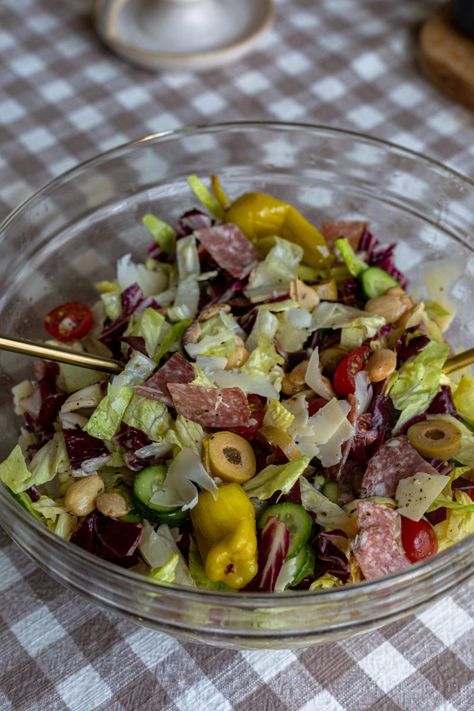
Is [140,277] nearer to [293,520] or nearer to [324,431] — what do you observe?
[324,431]

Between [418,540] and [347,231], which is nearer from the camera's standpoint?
[418,540]

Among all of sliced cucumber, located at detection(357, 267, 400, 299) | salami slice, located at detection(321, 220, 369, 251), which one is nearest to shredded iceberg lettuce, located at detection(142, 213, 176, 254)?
salami slice, located at detection(321, 220, 369, 251)

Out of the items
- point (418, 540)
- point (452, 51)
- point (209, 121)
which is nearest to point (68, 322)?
point (418, 540)

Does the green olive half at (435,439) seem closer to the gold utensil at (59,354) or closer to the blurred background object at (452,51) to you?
the gold utensil at (59,354)

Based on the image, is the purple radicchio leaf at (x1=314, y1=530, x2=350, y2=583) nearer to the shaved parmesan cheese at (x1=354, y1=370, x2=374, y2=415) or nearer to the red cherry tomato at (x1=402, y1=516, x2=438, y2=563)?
the red cherry tomato at (x1=402, y1=516, x2=438, y2=563)

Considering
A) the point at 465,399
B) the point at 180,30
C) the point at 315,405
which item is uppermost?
the point at 180,30

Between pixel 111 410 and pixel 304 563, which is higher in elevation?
pixel 111 410

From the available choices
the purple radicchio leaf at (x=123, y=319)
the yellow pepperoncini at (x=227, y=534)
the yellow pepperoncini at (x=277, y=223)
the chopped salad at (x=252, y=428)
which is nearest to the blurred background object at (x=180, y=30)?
the yellow pepperoncini at (x=277, y=223)

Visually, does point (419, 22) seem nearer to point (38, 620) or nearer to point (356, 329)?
point (356, 329)
